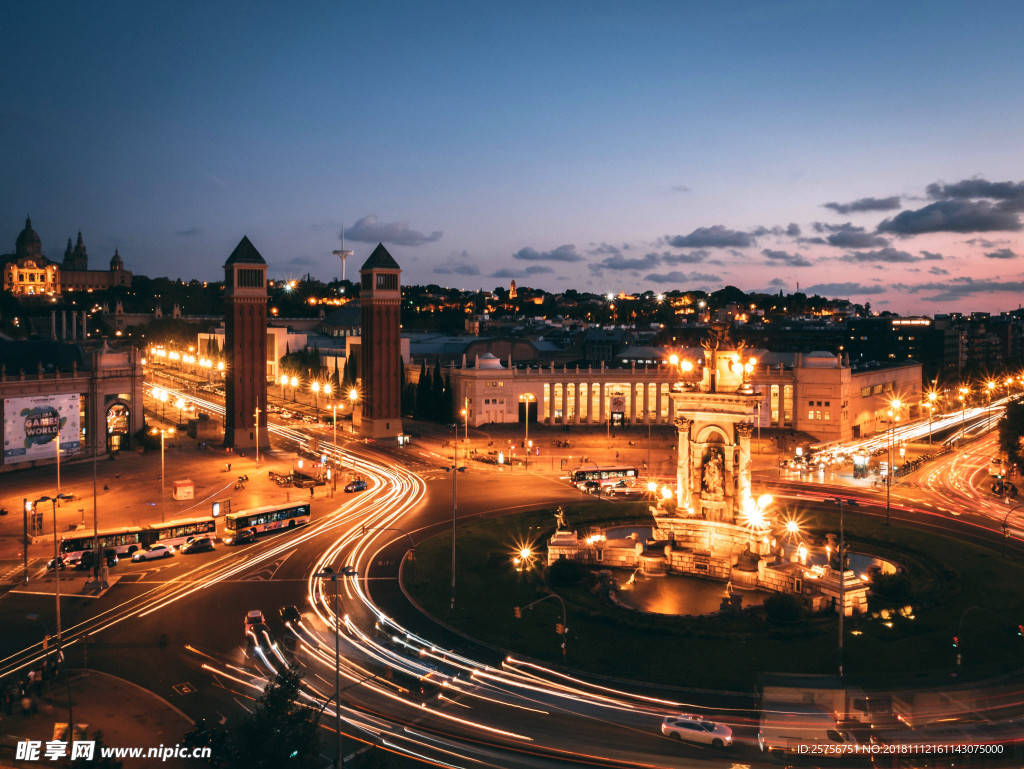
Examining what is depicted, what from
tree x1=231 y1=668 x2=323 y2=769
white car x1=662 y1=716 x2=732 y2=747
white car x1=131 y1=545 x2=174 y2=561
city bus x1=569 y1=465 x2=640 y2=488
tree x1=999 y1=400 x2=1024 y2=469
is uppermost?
tree x1=999 y1=400 x2=1024 y2=469

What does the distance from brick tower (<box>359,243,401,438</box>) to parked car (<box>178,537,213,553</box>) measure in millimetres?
57907

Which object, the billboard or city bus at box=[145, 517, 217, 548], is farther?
the billboard

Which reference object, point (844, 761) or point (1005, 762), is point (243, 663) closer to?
point (844, 761)

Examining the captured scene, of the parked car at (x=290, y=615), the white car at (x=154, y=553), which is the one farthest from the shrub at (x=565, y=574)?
the white car at (x=154, y=553)

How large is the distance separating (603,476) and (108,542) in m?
47.6

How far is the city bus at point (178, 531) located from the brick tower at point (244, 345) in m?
46.1

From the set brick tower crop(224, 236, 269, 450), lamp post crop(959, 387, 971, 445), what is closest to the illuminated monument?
brick tower crop(224, 236, 269, 450)

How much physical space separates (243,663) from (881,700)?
28.9 metres

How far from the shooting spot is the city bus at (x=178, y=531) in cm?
6019

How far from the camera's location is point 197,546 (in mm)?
61094

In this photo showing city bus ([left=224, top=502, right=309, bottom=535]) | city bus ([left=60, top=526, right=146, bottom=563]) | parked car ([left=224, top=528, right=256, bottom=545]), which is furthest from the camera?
city bus ([left=224, top=502, right=309, bottom=535])

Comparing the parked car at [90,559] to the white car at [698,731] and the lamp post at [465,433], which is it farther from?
the lamp post at [465,433]

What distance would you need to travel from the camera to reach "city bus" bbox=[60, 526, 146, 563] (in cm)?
5612

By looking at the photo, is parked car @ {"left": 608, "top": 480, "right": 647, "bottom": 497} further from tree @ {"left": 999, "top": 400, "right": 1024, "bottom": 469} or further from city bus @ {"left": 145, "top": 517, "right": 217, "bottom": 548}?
tree @ {"left": 999, "top": 400, "right": 1024, "bottom": 469}
